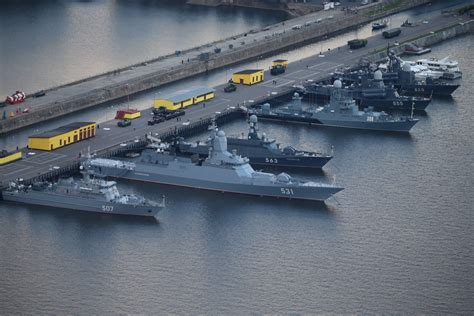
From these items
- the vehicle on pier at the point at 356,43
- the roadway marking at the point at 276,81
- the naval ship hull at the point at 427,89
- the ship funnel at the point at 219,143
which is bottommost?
the ship funnel at the point at 219,143

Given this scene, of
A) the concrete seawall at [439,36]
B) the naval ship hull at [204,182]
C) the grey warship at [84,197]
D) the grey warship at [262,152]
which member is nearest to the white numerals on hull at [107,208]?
the grey warship at [84,197]

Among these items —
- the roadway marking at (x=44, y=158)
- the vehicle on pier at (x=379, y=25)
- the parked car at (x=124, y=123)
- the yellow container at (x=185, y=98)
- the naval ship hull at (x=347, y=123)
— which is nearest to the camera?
the roadway marking at (x=44, y=158)

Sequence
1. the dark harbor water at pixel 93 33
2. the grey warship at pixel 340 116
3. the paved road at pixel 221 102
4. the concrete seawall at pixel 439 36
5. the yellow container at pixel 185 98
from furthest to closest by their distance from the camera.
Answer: the concrete seawall at pixel 439 36
the dark harbor water at pixel 93 33
the yellow container at pixel 185 98
the grey warship at pixel 340 116
the paved road at pixel 221 102

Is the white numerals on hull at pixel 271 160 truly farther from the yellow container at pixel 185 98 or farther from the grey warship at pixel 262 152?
the yellow container at pixel 185 98

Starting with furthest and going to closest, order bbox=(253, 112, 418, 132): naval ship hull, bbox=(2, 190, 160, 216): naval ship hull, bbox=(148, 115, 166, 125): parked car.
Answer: bbox=(253, 112, 418, 132): naval ship hull → bbox=(148, 115, 166, 125): parked car → bbox=(2, 190, 160, 216): naval ship hull

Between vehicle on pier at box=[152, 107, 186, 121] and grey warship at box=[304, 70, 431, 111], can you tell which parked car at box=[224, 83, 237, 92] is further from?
vehicle on pier at box=[152, 107, 186, 121]

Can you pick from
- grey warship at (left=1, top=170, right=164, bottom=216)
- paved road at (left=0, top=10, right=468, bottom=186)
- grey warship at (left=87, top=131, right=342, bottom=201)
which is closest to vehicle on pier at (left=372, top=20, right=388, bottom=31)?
paved road at (left=0, top=10, right=468, bottom=186)

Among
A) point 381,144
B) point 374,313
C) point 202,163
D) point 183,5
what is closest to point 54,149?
point 202,163

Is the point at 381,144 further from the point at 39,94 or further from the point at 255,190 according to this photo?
the point at 39,94
